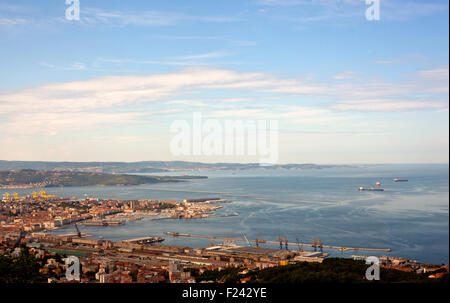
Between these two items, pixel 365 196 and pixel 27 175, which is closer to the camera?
pixel 27 175

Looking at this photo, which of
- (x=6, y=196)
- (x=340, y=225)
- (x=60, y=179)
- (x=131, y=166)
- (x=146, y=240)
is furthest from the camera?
(x=131, y=166)

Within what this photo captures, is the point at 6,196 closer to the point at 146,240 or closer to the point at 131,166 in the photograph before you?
the point at 146,240

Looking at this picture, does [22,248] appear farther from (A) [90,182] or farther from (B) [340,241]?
(A) [90,182]

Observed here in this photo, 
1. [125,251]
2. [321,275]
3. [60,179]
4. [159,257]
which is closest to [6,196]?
[125,251]

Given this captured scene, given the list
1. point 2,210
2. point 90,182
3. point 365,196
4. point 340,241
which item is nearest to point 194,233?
point 340,241

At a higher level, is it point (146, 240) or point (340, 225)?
point (340, 225)

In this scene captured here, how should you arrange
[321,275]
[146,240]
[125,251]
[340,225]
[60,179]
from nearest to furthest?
1. [321,275]
2. [125,251]
3. [146,240]
4. [340,225]
5. [60,179]

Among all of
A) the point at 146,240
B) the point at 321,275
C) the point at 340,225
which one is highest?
the point at 321,275

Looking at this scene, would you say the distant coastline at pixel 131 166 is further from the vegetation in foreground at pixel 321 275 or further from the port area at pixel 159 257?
the vegetation in foreground at pixel 321 275

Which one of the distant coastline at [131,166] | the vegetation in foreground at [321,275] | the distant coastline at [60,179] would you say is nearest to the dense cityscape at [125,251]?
the vegetation in foreground at [321,275]

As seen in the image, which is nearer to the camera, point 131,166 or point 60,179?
point 60,179
